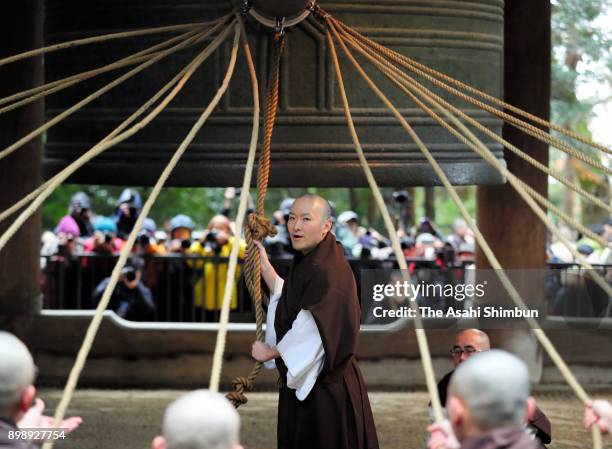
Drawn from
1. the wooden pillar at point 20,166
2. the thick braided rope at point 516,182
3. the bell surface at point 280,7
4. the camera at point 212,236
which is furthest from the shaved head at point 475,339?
the camera at point 212,236

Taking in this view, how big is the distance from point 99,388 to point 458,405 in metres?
6.76

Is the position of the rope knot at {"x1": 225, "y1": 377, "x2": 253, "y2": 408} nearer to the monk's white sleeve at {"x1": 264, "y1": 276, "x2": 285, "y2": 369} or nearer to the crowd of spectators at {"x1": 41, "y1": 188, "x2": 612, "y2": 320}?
the monk's white sleeve at {"x1": 264, "y1": 276, "x2": 285, "y2": 369}

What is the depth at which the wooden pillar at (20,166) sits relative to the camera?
8625 mm

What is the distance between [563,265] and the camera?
32.8 ft

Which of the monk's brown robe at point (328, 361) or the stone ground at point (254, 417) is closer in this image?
the monk's brown robe at point (328, 361)

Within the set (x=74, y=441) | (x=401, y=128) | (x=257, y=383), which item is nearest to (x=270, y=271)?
(x=401, y=128)

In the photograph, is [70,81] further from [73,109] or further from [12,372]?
[12,372]

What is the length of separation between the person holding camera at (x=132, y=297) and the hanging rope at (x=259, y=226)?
16.6 ft

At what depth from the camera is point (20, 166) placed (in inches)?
352

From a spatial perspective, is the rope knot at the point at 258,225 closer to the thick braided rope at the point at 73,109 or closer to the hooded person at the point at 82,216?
the thick braided rope at the point at 73,109

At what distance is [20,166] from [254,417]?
2.16 metres

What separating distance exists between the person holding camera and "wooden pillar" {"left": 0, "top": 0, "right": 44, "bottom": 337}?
693 mm

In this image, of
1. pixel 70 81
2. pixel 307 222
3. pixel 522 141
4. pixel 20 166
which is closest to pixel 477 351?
pixel 307 222

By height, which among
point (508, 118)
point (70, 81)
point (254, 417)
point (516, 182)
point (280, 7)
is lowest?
point (254, 417)
